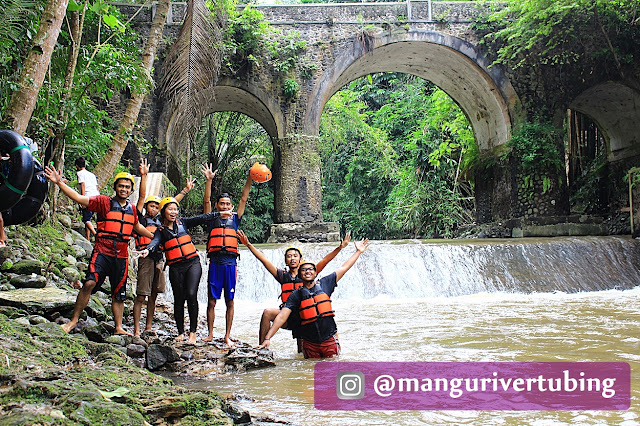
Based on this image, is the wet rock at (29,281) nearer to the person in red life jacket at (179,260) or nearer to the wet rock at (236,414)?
the person in red life jacket at (179,260)

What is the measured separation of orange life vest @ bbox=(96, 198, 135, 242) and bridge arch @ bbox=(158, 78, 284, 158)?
9343 millimetres

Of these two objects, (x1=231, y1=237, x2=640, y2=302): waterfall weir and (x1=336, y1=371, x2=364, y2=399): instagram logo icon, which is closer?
(x1=336, y1=371, x2=364, y2=399): instagram logo icon

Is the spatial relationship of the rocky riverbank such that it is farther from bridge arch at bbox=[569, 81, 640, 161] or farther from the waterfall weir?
bridge arch at bbox=[569, 81, 640, 161]

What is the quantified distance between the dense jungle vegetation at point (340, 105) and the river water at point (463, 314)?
326 centimetres

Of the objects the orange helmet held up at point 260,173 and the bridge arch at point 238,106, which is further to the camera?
the bridge arch at point 238,106

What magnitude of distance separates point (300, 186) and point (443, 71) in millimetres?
5825

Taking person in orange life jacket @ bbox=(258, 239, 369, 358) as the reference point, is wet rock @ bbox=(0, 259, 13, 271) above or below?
above

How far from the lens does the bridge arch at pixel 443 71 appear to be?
16.0 metres

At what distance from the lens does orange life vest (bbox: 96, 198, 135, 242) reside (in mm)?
4852

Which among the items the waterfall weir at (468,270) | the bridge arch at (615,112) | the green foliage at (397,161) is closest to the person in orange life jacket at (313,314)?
the waterfall weir at (468,270)

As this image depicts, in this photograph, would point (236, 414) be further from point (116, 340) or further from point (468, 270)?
point (468, 270)

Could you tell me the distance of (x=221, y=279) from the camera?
5047 millimetres

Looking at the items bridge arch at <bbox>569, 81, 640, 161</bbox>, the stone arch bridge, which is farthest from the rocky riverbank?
bridge arch at <bbox>569, 81, 640, 161</bbox>

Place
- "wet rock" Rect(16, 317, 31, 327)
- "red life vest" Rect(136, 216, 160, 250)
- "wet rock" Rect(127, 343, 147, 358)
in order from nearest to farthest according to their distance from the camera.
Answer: "wet rock" Rect(16, 317, 31, 327) < "wet rock" Rect(127, 343, 147, 358) < "red life vest" Rect(136, 216, 160, 250)
